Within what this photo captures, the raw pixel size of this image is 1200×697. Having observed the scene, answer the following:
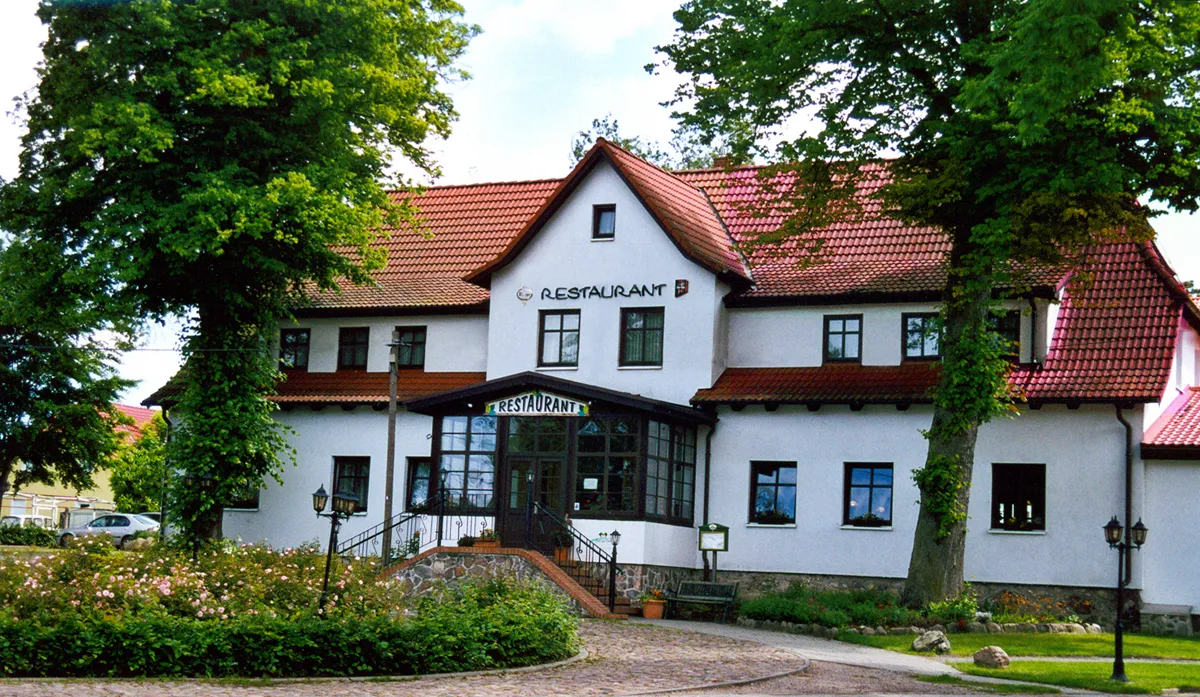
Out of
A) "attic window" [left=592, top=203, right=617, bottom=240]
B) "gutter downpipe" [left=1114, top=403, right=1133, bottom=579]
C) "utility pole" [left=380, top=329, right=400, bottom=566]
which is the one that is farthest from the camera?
"attic window" [left=592, top=203, right=617, bottom=240]

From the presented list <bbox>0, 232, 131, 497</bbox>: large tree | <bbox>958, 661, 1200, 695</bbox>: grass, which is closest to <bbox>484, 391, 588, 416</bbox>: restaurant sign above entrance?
<bbox>958, 661, 1200, 695</bbox>: grass

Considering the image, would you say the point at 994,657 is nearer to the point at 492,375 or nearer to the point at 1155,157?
the point at 1155,157

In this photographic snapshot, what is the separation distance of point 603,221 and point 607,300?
185 cm

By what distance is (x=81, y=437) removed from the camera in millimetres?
49531

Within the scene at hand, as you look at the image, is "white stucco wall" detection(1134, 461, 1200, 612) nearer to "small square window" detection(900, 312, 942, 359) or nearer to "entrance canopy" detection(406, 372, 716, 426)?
"small square window" detection(900, 312, 942, 359)

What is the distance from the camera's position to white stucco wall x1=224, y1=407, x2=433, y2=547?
34.3 metres

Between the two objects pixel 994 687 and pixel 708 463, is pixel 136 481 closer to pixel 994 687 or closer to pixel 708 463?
pixel 708 463

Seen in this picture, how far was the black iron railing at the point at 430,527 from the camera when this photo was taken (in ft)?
102

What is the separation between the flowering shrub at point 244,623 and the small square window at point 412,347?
51.1ft

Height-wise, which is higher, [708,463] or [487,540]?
[708,463]

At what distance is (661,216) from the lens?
3203cm

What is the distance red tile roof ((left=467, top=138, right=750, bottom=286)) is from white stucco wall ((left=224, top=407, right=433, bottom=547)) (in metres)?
4.05

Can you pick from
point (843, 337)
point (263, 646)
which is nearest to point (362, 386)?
point (843, 337)

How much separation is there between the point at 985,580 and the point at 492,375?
11.6m
